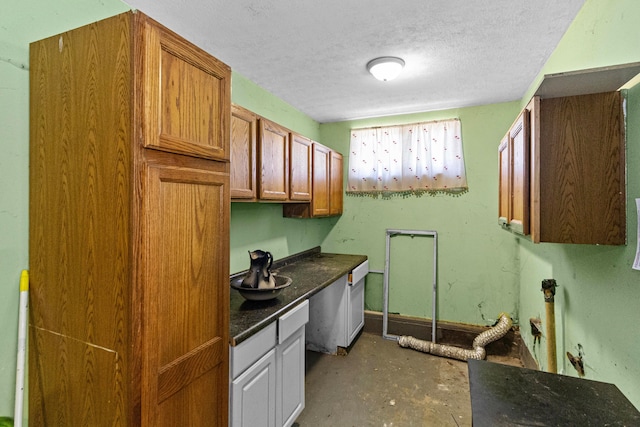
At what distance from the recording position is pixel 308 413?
7.31ft

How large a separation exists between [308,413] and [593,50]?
271 cm

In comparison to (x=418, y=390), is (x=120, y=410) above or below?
above

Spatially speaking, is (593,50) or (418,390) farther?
(418,390)

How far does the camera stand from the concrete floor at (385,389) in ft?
7.17

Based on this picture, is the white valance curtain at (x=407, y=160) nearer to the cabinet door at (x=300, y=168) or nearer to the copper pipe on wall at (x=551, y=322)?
the cabinet door at (x=300, y=168)

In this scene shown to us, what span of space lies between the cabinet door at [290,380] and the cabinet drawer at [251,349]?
151 mm

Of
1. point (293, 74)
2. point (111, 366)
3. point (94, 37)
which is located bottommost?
point (111, 366)

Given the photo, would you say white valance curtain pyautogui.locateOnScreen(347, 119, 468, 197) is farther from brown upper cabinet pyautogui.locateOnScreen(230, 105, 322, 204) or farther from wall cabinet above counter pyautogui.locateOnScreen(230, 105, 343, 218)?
brown upper cabinet pyautogui.locateOnScreen(230, 105, 322, 204)

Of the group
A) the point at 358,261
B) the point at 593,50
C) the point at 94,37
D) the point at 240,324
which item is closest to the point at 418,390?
the point at 358,261

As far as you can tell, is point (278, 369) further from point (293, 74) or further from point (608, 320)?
point (293, 74)

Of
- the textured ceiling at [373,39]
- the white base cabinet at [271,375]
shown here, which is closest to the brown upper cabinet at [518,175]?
the textured ceiling at [373,39]

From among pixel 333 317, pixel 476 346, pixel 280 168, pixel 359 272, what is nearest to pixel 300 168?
pixel 280 168

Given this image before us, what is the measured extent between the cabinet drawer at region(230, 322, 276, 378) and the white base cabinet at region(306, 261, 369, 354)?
1.35 metres

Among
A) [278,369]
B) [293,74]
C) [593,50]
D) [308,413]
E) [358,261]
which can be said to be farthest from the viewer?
[358,261]
